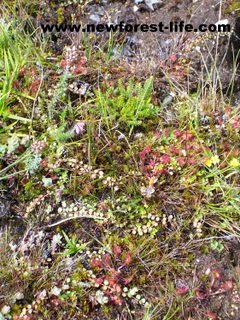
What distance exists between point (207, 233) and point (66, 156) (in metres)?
1.07

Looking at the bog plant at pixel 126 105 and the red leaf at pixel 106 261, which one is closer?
the red leaf at pixel 106 261

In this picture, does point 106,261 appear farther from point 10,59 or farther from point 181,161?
point 10,59

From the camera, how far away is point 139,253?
2342 millimetres

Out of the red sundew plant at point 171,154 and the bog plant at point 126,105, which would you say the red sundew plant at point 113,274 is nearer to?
the red sundew plant at point 171,154

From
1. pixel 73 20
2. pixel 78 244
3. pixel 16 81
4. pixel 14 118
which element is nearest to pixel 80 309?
pixel 78 244

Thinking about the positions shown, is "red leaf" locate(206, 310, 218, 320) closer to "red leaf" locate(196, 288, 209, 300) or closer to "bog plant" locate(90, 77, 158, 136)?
"red leaf" locate(196, 288, 209, 300)

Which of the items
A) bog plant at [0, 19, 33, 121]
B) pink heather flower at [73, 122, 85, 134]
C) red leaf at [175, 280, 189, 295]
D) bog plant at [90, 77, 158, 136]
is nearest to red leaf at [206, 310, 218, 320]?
red leaf at [175, 280, 189, 295]

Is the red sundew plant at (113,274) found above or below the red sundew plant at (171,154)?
below

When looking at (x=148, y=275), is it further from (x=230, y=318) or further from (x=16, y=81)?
(x=16, y=81)

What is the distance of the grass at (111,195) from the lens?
2246mm

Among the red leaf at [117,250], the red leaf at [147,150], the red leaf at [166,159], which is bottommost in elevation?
the red leaf at [117,250]

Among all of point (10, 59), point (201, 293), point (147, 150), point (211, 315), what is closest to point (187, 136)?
point (147, 150)

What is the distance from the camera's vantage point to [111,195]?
2.47m

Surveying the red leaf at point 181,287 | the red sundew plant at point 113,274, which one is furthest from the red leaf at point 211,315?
the red sundew plant at point 113,274
